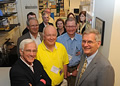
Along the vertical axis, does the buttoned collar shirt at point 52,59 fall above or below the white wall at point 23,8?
below

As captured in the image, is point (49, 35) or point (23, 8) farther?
point (23, 8)

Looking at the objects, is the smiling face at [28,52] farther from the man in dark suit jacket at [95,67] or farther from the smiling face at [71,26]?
the smiling face at [71,26]

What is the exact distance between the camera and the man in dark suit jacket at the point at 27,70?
1236 millimetres

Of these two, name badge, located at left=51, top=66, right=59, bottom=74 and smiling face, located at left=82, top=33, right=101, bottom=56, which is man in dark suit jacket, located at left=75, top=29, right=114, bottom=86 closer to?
smiling face, located at left=82, top=33, right=101, bottom=56

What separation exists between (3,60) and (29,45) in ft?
8.60

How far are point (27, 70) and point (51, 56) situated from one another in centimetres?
45

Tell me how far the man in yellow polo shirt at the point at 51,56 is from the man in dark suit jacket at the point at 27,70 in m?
0.17

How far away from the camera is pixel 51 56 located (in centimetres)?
167

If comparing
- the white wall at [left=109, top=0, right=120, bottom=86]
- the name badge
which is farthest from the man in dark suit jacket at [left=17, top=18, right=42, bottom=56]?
the white wall at [left=109, top=0, right=120, bottom=86]

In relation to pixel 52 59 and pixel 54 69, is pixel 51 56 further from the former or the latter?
pixel 54 69

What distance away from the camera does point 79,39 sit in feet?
6.85

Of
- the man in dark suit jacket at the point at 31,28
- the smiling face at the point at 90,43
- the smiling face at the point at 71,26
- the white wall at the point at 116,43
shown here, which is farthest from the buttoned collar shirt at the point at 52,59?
the white wall at the point at 116,43

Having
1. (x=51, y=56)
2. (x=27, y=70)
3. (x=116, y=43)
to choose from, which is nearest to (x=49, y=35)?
(x=51, y=56)

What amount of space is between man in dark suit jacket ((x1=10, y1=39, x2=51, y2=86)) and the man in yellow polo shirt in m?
0.17
